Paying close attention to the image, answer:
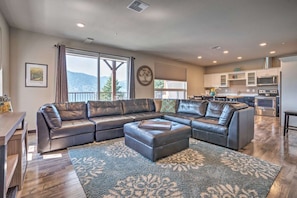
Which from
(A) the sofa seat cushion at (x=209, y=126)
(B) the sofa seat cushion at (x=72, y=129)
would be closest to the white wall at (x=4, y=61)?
(B) the sofa seat cushion at (x=72, y=129)

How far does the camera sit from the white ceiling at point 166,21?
2.67 meters

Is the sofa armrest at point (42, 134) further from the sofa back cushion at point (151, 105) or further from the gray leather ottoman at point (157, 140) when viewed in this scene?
the sofa back cushion at point (151, 105)

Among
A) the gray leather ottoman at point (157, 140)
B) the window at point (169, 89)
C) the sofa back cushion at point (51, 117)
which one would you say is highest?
the window at point (169, 89)

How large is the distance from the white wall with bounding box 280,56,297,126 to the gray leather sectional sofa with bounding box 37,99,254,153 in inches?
90.1

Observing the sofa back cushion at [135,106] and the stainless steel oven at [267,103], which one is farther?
the stainless steel oven at [267,103]

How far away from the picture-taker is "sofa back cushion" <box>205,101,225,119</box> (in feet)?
11.8

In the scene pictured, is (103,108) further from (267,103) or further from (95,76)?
(267,103)

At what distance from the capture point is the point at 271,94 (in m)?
6.64

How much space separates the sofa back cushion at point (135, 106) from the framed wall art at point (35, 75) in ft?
7.14

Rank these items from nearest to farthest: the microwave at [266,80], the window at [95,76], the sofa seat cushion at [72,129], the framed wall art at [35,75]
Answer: the sofa seat cushion at [72,129] < the framed wall art at [35,75] < the window at [95,76] < the microwave at [266,80]

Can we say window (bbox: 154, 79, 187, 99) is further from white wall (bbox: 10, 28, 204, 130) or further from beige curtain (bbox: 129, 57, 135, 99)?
white wall (bbox: 10, 28, 204, 130)

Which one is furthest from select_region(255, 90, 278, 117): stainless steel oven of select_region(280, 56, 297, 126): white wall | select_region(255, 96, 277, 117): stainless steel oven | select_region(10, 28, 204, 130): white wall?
select_region(10, 28, 204, 130): white wall

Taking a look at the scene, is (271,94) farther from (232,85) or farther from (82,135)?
(82,135)

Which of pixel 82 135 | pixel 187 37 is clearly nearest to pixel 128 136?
pixel 82 135
